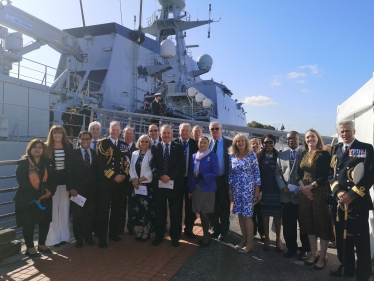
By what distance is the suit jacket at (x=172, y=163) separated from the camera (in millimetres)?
4520

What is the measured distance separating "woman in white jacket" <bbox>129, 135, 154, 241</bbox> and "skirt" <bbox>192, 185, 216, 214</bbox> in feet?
2.46

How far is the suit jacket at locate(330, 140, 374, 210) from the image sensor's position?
3.22 metres

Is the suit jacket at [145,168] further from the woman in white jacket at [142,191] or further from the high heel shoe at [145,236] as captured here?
the high heel shoe at [145,236]

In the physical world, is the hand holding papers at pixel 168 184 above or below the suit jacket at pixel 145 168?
below

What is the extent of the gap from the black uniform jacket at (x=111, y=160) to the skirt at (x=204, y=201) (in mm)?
1246

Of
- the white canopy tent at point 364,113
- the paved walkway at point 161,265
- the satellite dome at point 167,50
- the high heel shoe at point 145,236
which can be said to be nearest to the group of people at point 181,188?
the high heel shoe at point 145,236

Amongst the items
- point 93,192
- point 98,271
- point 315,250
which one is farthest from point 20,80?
point 315,250

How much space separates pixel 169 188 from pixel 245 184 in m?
1.15

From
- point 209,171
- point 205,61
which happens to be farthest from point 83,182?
point 205,61

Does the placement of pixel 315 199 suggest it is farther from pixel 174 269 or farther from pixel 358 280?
pixel 174 269

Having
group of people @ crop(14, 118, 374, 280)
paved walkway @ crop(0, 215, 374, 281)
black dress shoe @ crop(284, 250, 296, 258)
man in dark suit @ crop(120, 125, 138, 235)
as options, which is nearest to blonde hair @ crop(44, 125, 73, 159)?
group of people @ crop(14, 118, 374, 280)

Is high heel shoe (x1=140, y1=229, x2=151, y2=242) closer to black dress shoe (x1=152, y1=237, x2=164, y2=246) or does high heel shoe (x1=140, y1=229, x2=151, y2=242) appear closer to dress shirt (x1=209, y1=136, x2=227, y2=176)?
black dress shoe (x1=152, y1=237, x2=164, y2=246)

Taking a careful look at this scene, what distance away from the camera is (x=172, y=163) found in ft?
14.9

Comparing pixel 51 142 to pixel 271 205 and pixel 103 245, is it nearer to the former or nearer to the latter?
pixel 103 245
